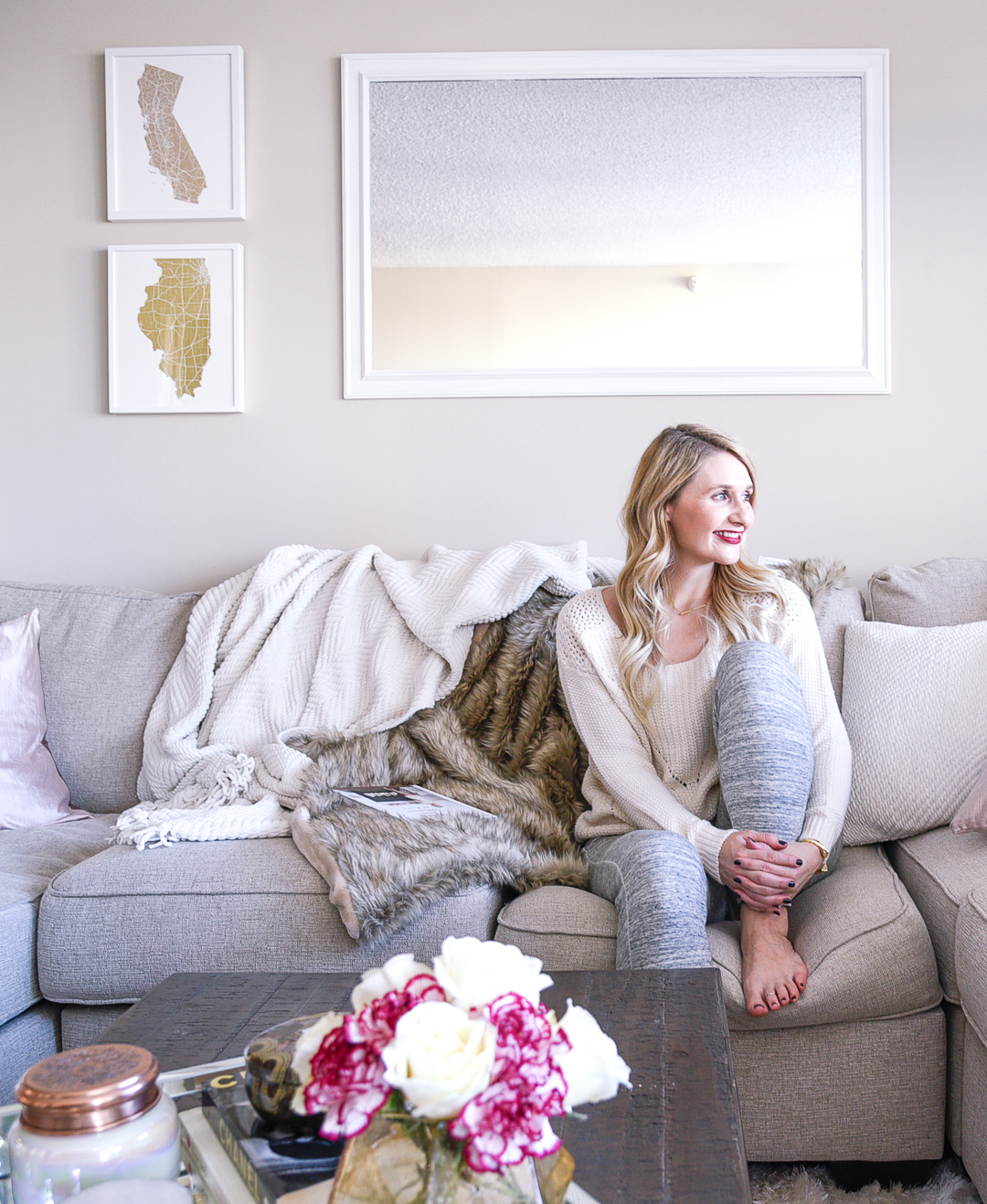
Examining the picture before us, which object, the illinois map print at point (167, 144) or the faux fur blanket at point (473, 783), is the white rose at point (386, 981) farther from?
the illinois map print at point (167, 144)

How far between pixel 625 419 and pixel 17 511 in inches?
59.9

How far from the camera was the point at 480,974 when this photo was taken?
561 mm

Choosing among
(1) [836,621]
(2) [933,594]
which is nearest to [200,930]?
(1) [836,621]

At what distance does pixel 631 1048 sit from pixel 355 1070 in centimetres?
42

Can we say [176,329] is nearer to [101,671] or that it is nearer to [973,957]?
[101,671]

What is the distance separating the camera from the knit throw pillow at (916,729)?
5.57ft

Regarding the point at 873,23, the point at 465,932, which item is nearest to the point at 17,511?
the point at 465,932

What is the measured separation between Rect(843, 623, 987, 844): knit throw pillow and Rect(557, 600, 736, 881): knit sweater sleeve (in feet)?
1.02

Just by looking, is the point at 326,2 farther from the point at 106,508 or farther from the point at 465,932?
the point at 465,932

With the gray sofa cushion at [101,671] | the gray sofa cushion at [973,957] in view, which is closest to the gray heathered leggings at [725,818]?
the gray sofa cushion at [973,957]

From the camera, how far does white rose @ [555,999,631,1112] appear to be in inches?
22.7

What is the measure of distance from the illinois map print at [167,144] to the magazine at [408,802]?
154 cm

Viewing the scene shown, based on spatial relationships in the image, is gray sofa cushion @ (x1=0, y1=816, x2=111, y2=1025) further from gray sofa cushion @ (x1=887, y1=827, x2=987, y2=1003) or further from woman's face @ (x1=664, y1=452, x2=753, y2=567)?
gray sofa cushion @ (x1=887, y1=827, x2=987, y2=1003)

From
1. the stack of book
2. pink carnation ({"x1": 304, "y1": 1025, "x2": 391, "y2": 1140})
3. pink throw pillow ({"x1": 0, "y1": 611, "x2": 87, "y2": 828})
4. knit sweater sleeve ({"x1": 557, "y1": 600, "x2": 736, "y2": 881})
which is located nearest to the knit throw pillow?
knit sweater sleeve ({"x1": 557, "y1": 600, "x2": 736, "y2": 881})
